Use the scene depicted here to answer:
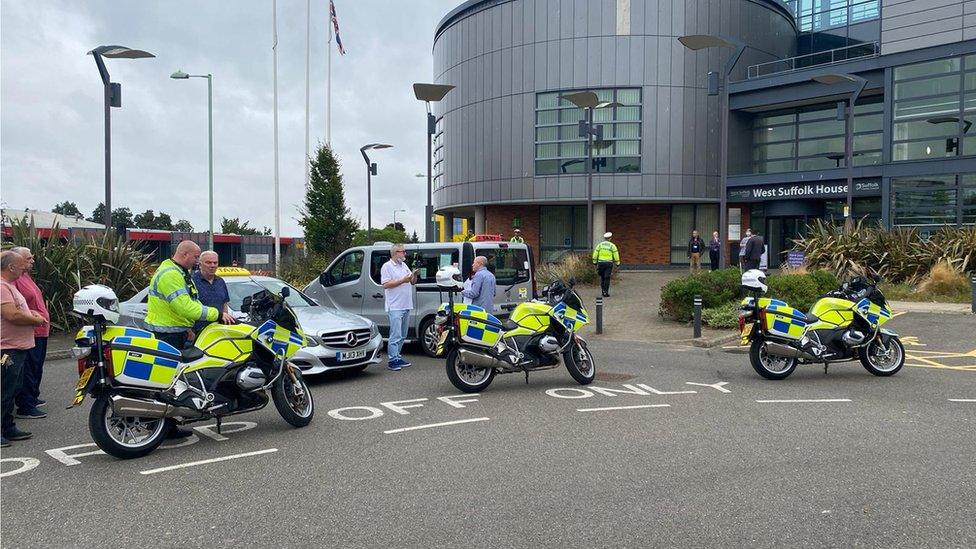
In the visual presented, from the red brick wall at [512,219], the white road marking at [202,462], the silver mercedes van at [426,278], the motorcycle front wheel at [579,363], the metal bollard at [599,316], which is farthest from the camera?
the red brick wall at [512,219]

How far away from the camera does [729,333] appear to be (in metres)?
13.4

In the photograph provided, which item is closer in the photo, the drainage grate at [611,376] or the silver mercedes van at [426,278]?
the drainage grate at [611,376]

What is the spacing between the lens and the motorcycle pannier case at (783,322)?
354 inches

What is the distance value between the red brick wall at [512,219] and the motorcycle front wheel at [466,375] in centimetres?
2546

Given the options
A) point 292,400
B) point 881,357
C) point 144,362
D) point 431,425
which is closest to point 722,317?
point 881,357

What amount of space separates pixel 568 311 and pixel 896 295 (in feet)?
37.7

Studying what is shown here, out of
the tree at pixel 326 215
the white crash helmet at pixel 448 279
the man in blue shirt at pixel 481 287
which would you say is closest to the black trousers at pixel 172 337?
the white crash helmet at pixel 448 279

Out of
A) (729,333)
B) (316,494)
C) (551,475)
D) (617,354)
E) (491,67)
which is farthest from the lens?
(491,67)

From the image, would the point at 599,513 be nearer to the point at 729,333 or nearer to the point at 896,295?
the point at 729,333

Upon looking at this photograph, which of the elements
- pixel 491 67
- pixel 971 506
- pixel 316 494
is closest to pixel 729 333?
pixel 971 506

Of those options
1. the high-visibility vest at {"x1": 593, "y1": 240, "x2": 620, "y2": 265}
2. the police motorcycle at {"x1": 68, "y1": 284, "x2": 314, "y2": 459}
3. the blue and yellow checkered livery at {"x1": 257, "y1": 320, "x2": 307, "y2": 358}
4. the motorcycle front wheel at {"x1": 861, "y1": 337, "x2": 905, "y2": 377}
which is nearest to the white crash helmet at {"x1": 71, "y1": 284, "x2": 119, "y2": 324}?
the police motorcycle at {"x1": 68, "y1": 284, "x2": 314, "y2": 459}

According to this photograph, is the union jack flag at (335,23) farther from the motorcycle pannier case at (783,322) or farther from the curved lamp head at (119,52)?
the motorcycle pannier case at (783,322)

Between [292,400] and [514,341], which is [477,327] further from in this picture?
[292,400]

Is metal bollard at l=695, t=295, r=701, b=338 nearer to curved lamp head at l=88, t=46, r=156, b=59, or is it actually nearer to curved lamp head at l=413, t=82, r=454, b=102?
curved lamp head at l=413, t=82, r=454, b=102
